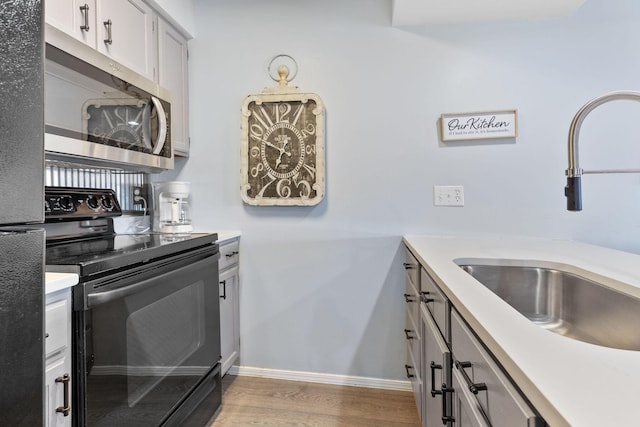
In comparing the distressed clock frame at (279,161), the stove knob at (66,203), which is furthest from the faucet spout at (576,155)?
the stove knob at (66,203)

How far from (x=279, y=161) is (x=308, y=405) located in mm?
1358

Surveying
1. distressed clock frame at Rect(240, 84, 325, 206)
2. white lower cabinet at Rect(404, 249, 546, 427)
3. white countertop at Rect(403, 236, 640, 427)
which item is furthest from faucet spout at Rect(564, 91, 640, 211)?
distressed clock frame at Rect(240, 84, 325, 206)

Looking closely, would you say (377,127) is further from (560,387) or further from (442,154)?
(560,387)

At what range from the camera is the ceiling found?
1.79 meters

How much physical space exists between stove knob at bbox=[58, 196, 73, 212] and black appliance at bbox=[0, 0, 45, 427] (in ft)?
4.17

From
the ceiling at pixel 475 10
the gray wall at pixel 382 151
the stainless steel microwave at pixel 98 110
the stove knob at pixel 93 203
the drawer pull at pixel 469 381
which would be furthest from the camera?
the gray wall at pixel 382 151

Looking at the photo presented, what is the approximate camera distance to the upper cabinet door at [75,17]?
1.32 metres

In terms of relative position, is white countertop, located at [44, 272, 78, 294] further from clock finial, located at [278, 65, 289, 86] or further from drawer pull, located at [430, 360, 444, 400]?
clock finial, located at [278, 65, 289, 86]

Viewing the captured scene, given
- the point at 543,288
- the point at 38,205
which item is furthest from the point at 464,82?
the point at 38,205

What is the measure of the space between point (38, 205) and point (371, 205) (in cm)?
176

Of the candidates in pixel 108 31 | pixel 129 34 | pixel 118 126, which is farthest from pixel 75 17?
pixel 118 126

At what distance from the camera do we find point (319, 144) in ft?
6.84

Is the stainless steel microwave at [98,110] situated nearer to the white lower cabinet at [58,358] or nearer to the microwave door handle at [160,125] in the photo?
the microwave door handle at [160,125]

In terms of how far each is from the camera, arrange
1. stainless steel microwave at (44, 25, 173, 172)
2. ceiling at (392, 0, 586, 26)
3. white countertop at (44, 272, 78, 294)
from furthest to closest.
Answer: ceiling at (392, 0, 586, 26) < stainless steel microwave at (44, 25, 173, 172) < white countertop at (44, 272, 78, 294)
